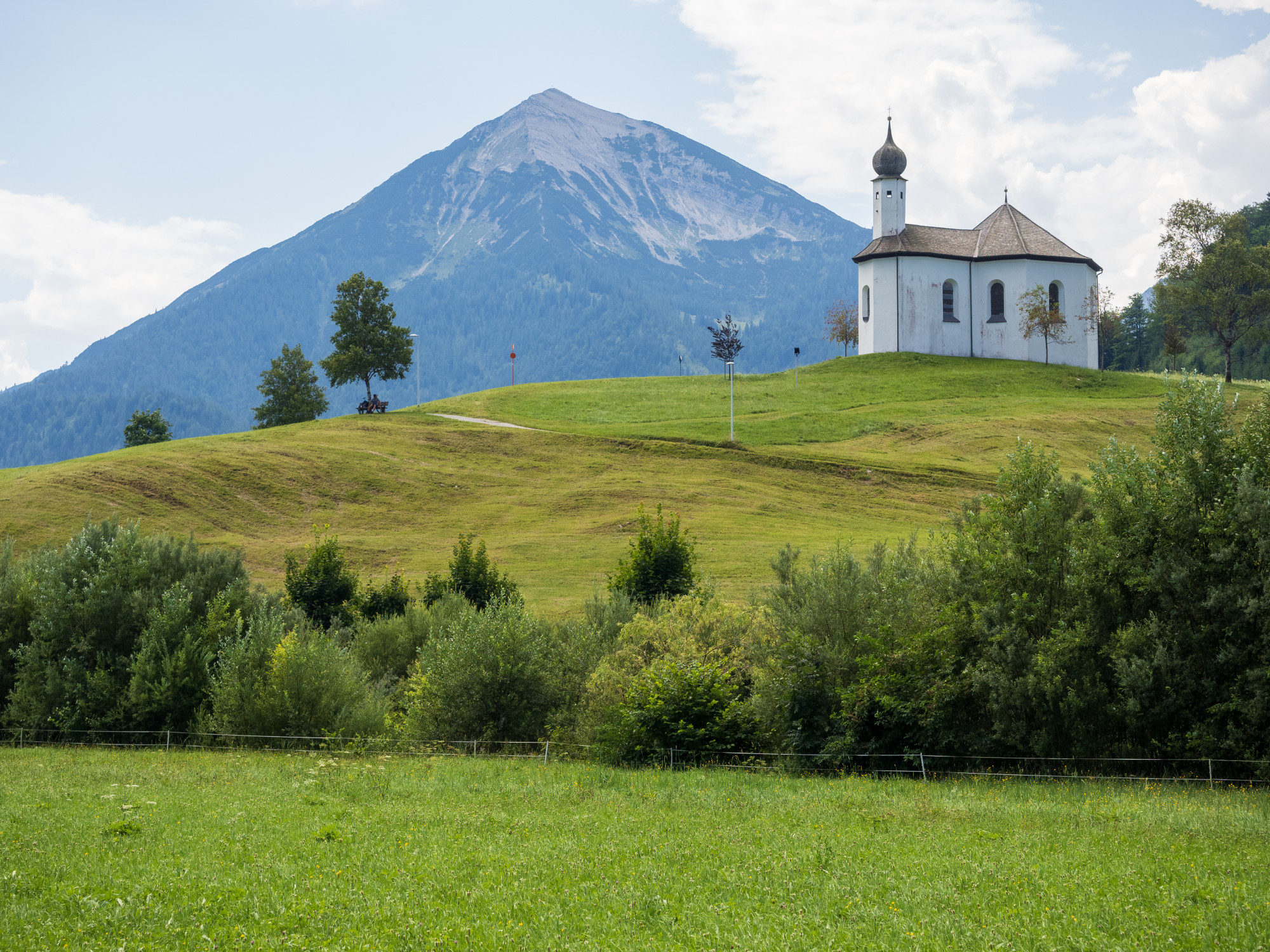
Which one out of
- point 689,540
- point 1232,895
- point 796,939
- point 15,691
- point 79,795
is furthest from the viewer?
point 689,540

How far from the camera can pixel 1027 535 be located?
22.2 metres

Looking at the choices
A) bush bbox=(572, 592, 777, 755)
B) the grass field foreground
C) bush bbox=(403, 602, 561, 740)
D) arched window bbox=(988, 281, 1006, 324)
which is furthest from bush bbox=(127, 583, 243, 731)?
arched window bbox=(988, 281, 1006, 324)

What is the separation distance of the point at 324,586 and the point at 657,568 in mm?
13230

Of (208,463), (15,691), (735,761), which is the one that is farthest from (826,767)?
(208,463)

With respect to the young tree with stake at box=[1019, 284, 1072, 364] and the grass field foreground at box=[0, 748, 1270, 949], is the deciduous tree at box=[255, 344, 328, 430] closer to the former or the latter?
the young tree with stake at box=[1019, 284, 1072, 364]

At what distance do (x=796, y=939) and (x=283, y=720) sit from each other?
19.1m

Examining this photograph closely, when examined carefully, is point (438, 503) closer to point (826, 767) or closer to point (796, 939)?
point (826, 767)

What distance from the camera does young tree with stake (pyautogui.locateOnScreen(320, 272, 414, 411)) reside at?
3374 inches

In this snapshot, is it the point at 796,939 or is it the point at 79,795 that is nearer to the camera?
the point at 796,939

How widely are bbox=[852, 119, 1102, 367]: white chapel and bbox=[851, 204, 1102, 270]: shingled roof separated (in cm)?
12

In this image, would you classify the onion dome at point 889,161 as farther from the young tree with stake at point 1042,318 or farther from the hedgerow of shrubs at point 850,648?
the hedgerow of shrubs at point 850,648

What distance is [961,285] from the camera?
10462cm

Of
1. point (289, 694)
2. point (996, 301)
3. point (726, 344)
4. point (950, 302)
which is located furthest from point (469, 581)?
point (996, 301)

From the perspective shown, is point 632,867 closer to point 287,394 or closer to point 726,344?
point 726,344
